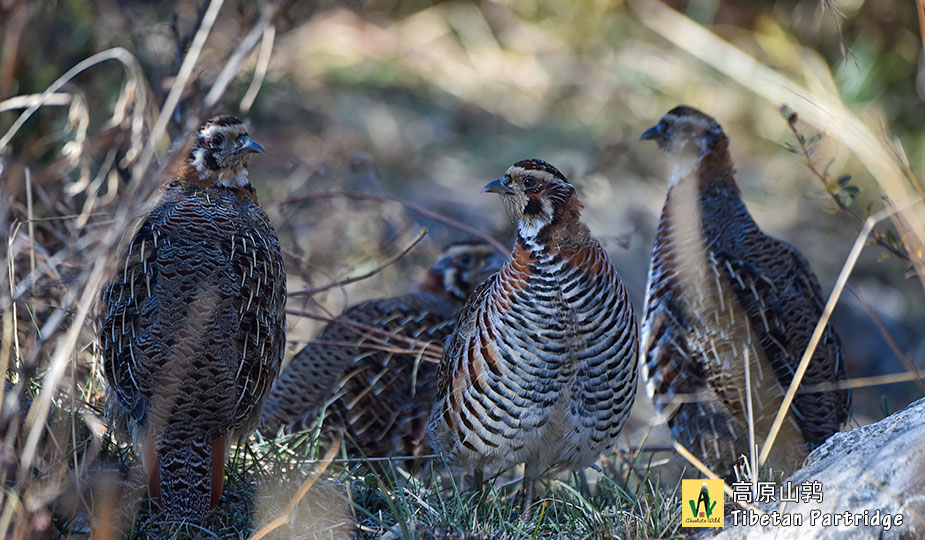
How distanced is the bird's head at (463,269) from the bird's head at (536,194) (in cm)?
181

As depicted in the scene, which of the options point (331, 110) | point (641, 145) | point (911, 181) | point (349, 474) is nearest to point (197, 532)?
point (349, 474)

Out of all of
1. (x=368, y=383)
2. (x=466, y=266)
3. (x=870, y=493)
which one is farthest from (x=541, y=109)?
(x=870, y=493)

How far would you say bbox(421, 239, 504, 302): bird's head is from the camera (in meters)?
5.80

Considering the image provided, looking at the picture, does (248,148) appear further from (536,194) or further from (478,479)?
(478,479)

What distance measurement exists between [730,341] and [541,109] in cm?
670

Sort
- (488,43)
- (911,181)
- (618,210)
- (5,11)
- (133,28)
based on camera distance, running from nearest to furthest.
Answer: (911,181) < (5,11) < (133,28) < (618,210) < (488,43)

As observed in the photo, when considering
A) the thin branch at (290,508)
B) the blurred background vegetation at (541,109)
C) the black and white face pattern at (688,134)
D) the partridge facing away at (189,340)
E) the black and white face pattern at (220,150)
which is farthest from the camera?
the blurred background vegetation at (541,109)

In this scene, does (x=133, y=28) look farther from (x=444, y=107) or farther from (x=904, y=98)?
(x=904, y=98)

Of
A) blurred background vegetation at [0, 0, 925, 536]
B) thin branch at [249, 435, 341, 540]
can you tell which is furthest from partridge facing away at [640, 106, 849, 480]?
blurred background vegetation at [0, 0, 925, 536]

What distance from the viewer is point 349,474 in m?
4.02

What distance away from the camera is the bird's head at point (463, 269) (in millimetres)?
5805

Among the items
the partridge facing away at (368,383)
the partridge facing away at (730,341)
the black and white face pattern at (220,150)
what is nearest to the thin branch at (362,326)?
the partridge facing away at (368,383)

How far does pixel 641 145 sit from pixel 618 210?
5.05 feet

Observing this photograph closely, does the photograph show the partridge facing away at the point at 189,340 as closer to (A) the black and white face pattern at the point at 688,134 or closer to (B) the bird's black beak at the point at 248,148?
(B) the bird's black beak at the point at 248,148
